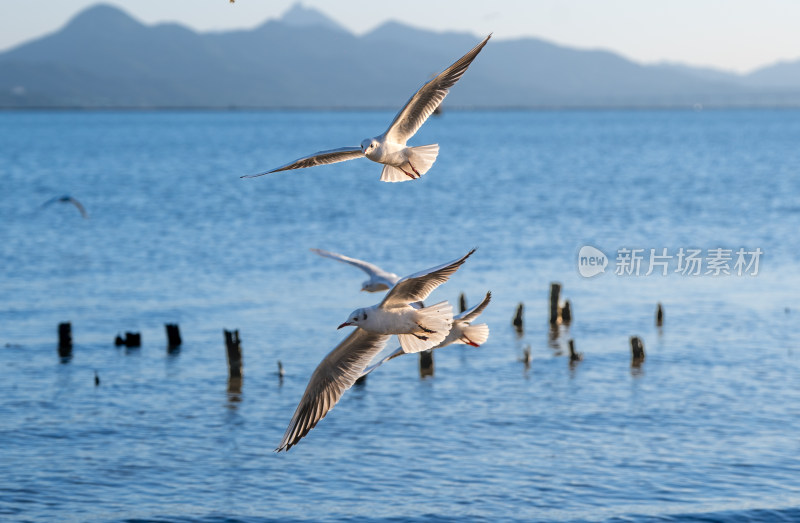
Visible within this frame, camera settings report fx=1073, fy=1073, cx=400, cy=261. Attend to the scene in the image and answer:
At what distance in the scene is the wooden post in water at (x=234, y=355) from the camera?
27.4 m

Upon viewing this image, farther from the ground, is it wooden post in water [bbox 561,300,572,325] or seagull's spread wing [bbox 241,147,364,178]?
seagull's spread wing [bbox 241,147,364,178]

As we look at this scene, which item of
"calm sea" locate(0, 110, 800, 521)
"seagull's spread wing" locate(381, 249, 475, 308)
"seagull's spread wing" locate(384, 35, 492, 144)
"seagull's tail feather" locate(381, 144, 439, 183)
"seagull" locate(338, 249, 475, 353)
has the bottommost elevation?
"calm sea" locate(0, 110, 800, 521)

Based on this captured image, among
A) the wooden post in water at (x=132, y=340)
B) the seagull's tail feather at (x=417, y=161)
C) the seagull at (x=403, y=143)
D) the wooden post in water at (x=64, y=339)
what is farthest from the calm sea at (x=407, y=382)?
the seagull at (x=403, y=143)

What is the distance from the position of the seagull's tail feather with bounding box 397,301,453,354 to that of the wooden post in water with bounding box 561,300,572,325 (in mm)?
21686

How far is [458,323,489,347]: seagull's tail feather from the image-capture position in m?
14.5

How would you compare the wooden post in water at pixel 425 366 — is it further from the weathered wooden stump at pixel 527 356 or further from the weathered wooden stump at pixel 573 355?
the weathered wooden stump at pixel 573 355

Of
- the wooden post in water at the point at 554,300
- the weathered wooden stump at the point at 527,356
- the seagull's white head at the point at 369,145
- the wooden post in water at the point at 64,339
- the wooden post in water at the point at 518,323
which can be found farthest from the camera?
the wooden post in water at the point at 518,323

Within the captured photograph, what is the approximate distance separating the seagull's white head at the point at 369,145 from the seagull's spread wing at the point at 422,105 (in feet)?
0.84

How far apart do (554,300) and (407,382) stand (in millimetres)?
6825

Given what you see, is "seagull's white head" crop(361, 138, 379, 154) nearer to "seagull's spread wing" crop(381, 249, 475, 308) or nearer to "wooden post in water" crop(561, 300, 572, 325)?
"seagull's spread wing" crop(381, 249, 475, 308)

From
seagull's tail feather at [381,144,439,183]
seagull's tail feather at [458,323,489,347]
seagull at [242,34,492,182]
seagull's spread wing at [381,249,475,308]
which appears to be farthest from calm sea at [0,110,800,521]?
seagull at [242,34,492,182]

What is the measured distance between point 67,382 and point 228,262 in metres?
21.5

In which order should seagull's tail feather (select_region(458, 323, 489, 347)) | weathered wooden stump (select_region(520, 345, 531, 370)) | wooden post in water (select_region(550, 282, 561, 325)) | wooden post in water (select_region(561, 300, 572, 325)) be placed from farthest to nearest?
wooden post in water (select_region(561, 300, 572, 325)), wooden post in water (select_region(550, 282, 561, 325)), weathered wooden stump (select_region(520, 345, 531, 370)), seagull's tail feather (select_region(458, 323, 489, 347))

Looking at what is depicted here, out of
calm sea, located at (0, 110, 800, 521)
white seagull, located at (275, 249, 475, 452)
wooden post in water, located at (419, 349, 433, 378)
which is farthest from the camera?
wooden post in water, located at (419, 349, 433, 378)
